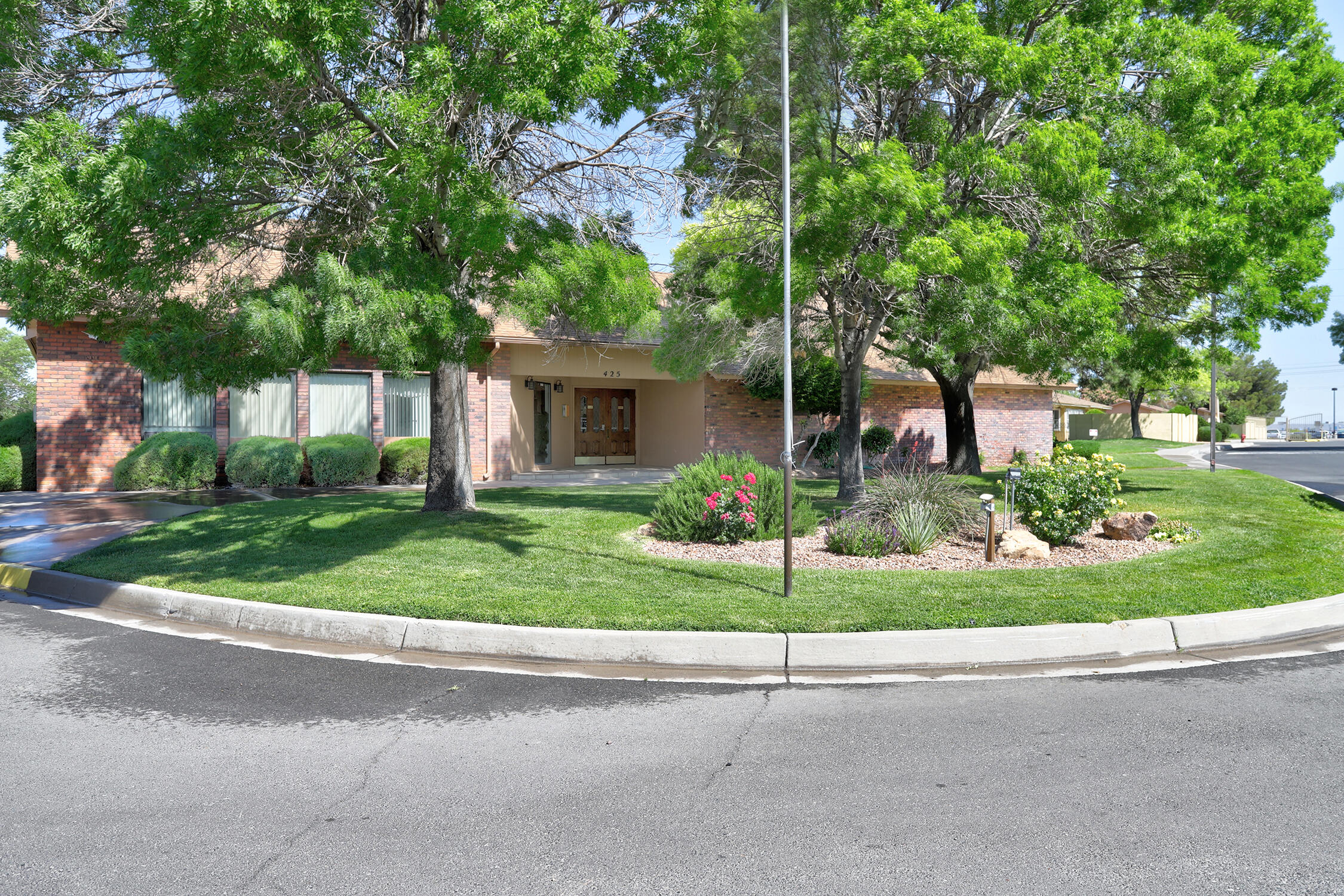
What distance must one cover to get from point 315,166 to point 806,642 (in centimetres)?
732

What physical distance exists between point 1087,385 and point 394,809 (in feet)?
155

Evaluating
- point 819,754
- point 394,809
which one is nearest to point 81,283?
point 394,809

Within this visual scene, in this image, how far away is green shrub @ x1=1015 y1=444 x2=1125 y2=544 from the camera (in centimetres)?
999

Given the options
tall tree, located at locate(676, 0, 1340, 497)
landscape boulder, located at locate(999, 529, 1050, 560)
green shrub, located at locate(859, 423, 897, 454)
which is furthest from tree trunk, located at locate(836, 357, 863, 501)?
green shrub, located at locate(859, 423, 897, 454)

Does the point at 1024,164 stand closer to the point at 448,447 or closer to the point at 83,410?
the point at 448,447

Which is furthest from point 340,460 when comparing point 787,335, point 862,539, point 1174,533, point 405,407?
point 1174,533

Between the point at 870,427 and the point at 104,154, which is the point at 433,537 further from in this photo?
the point at 870,427

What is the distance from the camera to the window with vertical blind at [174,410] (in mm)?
17781

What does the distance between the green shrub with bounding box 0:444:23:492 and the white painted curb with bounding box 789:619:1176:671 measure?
1700cm

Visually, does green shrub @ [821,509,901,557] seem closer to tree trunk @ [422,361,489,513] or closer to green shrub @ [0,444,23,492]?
tree trunk @ [422,361,489,513]

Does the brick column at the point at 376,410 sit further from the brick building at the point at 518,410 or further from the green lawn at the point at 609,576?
the green lawn at the point at 609,576

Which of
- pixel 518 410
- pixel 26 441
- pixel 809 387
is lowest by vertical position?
pixel 26 441

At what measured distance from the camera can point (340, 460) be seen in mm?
17922

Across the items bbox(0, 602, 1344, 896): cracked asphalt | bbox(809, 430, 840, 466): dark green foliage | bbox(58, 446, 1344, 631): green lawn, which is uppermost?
bbox(809, 430, 840, 466): dark green foliage
